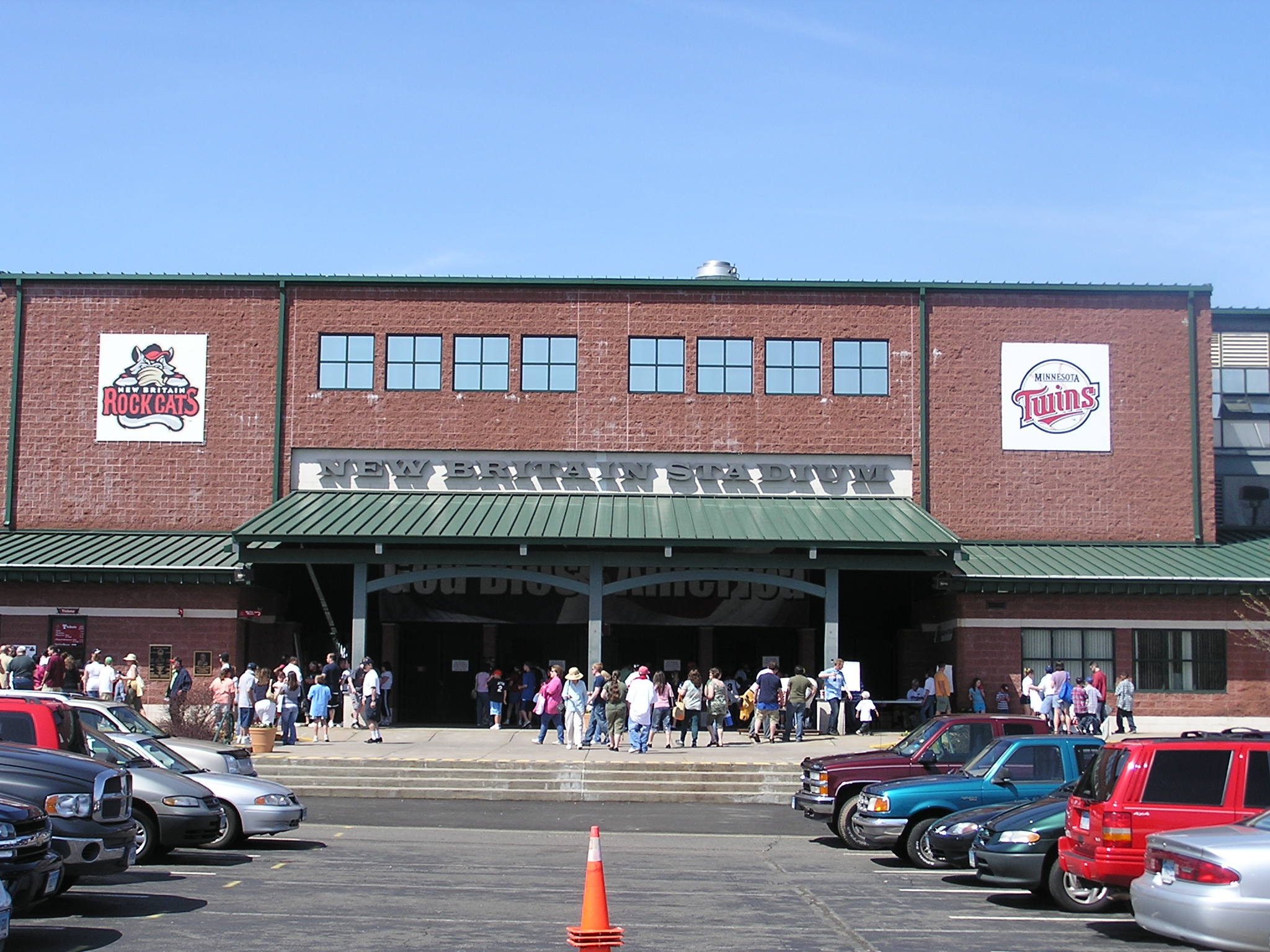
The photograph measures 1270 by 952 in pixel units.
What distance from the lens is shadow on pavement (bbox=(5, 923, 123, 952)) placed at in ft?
32.5

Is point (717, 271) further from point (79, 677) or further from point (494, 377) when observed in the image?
point (79, 677)

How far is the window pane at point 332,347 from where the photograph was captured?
34.7 metres

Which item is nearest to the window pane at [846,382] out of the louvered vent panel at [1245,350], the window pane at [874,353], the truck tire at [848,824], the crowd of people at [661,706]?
the window pane at [874,353]

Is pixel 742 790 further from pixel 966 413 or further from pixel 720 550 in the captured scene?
pixel 966 413

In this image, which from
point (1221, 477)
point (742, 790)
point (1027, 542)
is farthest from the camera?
point (1221, 477)

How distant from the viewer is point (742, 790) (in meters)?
24.2

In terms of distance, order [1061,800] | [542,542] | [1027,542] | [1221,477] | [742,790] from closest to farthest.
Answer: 1. [1061,800]
2. [742,790]
3. [542,542]
4. [1027,542]
5. [1221,477]

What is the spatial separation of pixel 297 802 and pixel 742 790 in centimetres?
985

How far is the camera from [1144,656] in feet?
106

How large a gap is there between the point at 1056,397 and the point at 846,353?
17.0 feet

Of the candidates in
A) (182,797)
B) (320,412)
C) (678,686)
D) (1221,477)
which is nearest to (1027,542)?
(1221,477)

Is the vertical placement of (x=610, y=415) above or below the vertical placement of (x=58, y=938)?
above

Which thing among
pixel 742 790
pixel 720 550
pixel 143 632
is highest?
Answer: pixel 720 550

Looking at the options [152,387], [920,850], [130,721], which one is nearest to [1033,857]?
[920,850]
